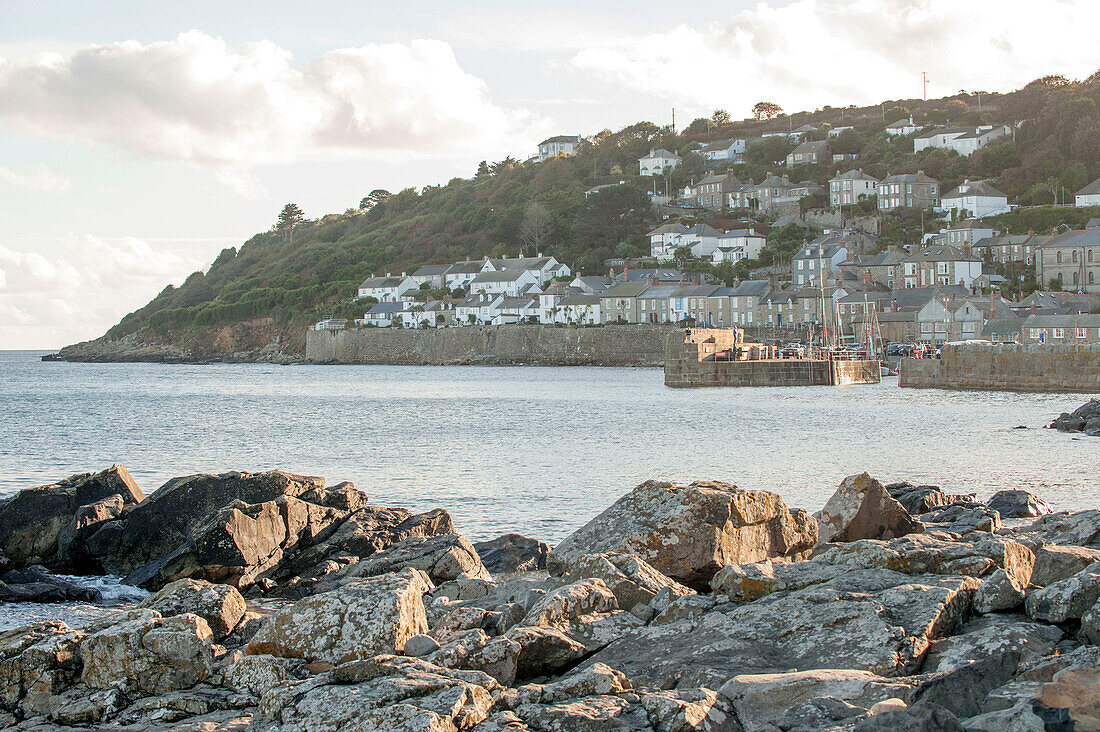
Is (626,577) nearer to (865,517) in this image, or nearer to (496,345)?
(865,517)

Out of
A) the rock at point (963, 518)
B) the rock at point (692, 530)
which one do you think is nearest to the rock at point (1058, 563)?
the rock at point (692, 530)

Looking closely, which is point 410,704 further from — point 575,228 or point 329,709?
point 575,228

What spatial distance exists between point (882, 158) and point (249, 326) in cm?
8431

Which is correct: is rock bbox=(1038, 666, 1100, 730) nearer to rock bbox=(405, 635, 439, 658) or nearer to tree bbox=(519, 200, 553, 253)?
rock bbox=(405, 635, 439, 658)

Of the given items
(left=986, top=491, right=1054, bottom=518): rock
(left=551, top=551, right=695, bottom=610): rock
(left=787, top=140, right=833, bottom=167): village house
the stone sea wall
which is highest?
(left=787, top=140, right=833, bottom=167): village house

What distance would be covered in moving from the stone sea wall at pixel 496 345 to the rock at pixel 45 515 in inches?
2845

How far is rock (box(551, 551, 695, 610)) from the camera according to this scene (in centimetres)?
789

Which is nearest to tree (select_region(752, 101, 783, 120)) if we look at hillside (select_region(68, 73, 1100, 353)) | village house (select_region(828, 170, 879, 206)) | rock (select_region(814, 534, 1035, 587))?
hillside (select_region(68, 73, 1100, 353))

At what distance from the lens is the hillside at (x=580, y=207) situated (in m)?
119

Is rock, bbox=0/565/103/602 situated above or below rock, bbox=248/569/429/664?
below

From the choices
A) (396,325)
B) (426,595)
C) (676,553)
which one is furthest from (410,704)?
(396,325)

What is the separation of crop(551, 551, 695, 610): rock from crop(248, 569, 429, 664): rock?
1534 mm

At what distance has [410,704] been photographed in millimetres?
5809

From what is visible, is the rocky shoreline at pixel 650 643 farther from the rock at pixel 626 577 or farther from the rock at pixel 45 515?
the rock at pixel 45 515
